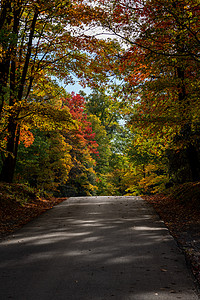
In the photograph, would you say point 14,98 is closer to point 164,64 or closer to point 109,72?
point 109,72

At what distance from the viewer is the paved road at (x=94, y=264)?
3.80m

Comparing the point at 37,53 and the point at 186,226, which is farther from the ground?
the point at 37,53

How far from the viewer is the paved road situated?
380 centimetres

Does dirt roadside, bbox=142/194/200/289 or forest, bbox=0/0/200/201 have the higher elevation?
forest, bbox=0/0/200/201

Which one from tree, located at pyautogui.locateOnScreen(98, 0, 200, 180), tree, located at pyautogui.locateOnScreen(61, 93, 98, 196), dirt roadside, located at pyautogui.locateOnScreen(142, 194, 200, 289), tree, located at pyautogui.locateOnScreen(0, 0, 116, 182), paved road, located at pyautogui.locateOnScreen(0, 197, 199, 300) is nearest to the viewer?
paved road, located at pyautogui.locateOnScreen(0, 197, 199, 300)

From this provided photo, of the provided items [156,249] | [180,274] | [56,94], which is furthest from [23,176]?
[180,274]

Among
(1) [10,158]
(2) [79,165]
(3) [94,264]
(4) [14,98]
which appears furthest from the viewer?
(2) [79,165]

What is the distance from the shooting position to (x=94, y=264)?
4.93 metres

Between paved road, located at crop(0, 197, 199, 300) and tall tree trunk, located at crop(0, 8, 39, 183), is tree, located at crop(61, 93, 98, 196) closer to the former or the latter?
tall tree trunk, located at crop(0, 8, 39, 183)

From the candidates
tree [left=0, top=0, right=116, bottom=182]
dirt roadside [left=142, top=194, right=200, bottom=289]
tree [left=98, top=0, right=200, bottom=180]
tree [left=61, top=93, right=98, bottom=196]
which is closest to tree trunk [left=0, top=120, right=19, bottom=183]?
tree [left=0, top=0, right=116, bottom=182]

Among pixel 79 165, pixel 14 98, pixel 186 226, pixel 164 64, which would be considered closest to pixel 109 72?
pixel 164 64

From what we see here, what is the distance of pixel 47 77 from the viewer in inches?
608

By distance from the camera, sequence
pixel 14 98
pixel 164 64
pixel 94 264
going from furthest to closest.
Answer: pixel 14 98 → pixel 164 64 → pixel 94 264

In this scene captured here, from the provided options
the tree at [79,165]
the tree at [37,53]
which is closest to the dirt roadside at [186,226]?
the tree at [37,53]
